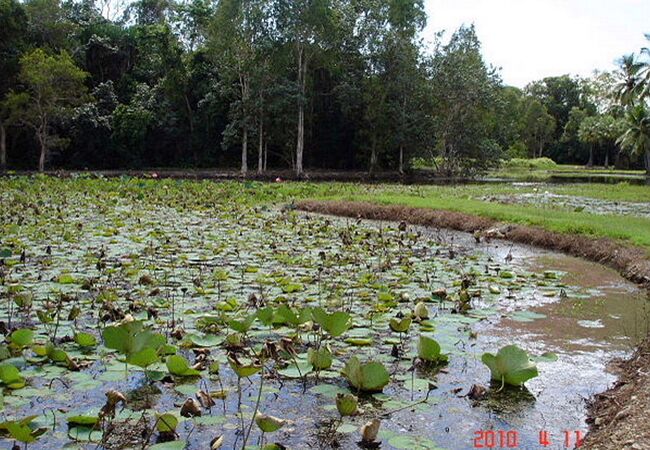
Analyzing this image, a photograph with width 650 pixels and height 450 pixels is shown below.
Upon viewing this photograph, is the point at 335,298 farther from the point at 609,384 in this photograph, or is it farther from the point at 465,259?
the point at 465,259

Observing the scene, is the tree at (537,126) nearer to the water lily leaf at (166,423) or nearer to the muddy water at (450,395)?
the muddy water at (450,395)

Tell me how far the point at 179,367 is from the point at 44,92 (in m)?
26.1

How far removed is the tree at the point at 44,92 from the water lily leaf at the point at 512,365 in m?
26.3

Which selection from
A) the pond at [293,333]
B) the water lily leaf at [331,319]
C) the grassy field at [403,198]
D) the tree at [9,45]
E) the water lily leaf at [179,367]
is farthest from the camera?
the tree at [9,45]

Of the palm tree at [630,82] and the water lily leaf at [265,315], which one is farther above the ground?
the palm tree at [630,82]

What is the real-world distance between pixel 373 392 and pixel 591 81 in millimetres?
72747

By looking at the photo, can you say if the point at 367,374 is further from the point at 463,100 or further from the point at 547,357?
the point at 463,100

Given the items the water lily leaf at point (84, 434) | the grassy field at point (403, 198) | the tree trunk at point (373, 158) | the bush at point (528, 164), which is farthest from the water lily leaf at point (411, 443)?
A: the bush at point (528, 164)

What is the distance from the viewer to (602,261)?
9094mm

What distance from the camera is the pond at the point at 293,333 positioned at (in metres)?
3.37

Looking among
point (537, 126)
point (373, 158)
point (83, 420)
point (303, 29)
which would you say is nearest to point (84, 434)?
point (83, 420)

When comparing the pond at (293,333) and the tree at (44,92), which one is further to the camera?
the tree at (44,92)
